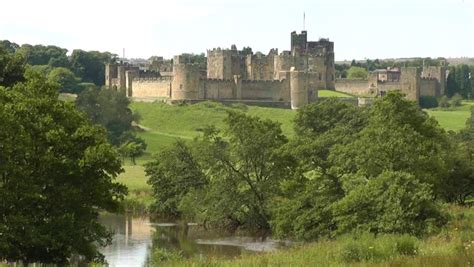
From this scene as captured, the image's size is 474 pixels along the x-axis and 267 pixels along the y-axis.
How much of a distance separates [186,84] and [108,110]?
A: 21.9 meters

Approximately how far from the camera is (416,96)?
106 m

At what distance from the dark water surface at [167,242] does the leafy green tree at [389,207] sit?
131 inches

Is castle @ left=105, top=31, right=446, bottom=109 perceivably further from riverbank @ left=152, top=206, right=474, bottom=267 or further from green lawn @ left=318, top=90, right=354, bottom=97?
riverbank @ left=152, top=206, right=474, bottom=267

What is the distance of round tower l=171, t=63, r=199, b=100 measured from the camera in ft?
306

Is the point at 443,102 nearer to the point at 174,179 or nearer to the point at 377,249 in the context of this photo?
the point at 174,179

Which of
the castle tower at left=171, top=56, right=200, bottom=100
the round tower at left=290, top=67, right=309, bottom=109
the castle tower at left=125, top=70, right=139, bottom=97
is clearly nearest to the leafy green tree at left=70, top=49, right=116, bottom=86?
the castle tower at left=125, top=70, right=139, bottom=97

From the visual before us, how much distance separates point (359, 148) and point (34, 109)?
38.9 feet

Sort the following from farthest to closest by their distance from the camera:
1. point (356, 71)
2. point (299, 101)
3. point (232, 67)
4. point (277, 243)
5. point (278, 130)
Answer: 1. point (356, 71)
2. point (232, 67)
3. point (299, 101)
4. point (278, 130)
5. point (277, 243)

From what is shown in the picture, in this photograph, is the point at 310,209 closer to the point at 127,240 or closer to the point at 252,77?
the point at 127,240

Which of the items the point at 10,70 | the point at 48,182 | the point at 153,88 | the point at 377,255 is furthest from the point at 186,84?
the point at 377,255

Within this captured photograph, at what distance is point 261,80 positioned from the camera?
324 feet

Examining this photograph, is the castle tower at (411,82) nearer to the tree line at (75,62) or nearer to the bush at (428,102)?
the bush at (428,102)

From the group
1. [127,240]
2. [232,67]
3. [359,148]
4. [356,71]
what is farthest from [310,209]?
[356,71]

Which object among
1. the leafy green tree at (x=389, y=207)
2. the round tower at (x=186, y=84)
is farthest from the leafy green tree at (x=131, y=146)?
the leafy green tree at (x=389, y=207)
